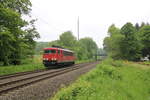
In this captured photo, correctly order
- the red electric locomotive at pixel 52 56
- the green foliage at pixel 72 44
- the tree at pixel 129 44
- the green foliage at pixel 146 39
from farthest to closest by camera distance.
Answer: the green foliage at pixel 72 44
the green foliage at pixel 146 39
the tree at pixel 129 44
the red electric locomotive at pixel 52 56

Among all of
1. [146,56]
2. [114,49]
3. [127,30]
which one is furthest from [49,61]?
[146,56]

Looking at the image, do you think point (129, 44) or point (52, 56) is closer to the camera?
point (52, 56)

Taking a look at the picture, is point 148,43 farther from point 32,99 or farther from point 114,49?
point 32,99

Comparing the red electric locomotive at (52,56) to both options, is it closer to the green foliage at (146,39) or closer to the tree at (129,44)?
the tree at (129,44)

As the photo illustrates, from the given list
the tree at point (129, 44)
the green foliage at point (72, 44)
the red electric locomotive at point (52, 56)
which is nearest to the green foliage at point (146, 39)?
the tree at point (129, 44)

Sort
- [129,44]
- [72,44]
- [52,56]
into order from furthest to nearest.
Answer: [72,44] → [129,44] → [52,56]

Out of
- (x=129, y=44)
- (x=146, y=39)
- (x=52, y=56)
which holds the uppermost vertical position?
(x=146, y=39)

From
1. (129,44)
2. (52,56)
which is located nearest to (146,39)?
(129,44)

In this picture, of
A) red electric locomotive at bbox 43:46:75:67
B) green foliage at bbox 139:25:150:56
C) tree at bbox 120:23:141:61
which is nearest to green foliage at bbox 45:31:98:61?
tree at bbox 120:23:141:61

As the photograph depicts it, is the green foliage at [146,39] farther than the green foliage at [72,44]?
No

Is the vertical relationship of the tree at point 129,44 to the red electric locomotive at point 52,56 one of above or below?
above

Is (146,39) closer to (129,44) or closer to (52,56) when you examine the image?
(129,44)

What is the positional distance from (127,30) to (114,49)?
6.84 m

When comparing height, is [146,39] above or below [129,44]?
above
